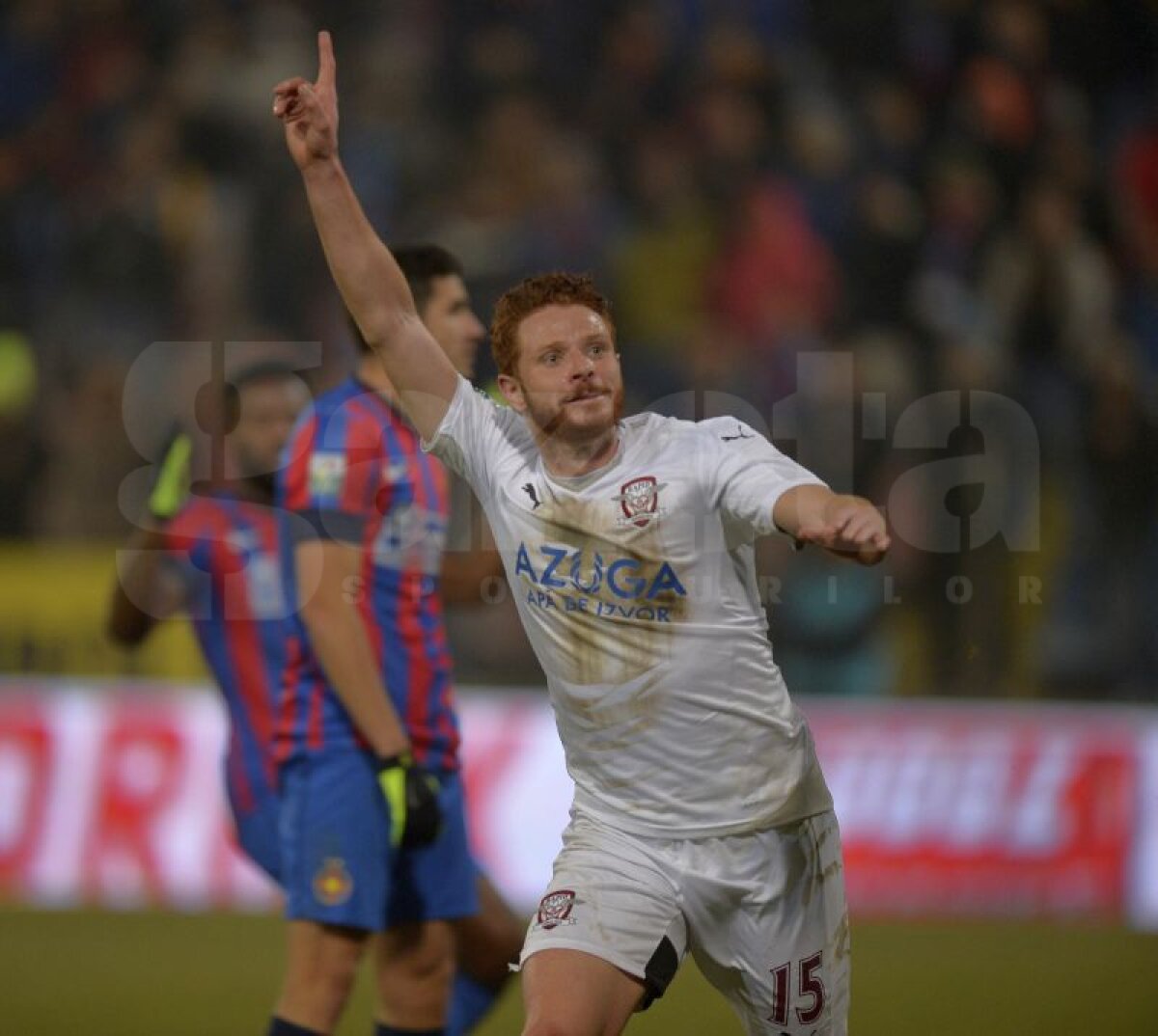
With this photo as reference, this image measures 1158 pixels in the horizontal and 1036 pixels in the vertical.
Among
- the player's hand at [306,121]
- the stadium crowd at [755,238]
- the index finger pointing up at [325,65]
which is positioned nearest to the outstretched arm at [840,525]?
the player's hand at [306,121]

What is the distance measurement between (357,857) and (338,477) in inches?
42.2

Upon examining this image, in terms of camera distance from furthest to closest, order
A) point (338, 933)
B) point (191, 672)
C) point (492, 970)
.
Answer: point (191, 672) < point (492, 970) < point (338, 933)

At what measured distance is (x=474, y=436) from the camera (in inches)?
170

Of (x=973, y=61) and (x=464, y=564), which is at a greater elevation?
(x=973, y=61)

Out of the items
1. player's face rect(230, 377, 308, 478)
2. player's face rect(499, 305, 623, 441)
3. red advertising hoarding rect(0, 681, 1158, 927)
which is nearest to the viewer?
player's face rect(499, 305, 623, 441)

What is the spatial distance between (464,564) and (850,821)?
3.92 meters

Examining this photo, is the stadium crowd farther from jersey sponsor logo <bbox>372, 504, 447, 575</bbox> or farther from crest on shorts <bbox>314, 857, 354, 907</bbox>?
crest on shorts <bbox>314, 857, 354, 907</bbox>

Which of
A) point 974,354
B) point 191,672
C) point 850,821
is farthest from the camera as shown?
point 974,354

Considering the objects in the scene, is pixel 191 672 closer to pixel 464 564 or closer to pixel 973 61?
pixel 464 564

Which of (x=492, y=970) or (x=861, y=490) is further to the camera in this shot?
(x=861, y=490)

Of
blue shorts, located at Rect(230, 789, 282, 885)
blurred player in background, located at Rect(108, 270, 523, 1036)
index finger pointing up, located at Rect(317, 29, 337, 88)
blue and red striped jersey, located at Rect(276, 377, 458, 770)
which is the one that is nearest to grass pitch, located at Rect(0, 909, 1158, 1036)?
blue shorts, located at Rect(230, 789, 282, 885)

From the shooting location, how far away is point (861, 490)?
980 centimetres

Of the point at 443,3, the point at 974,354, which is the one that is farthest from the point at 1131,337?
the point at 443,3

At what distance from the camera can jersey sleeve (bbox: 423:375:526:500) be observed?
14.1 ft
